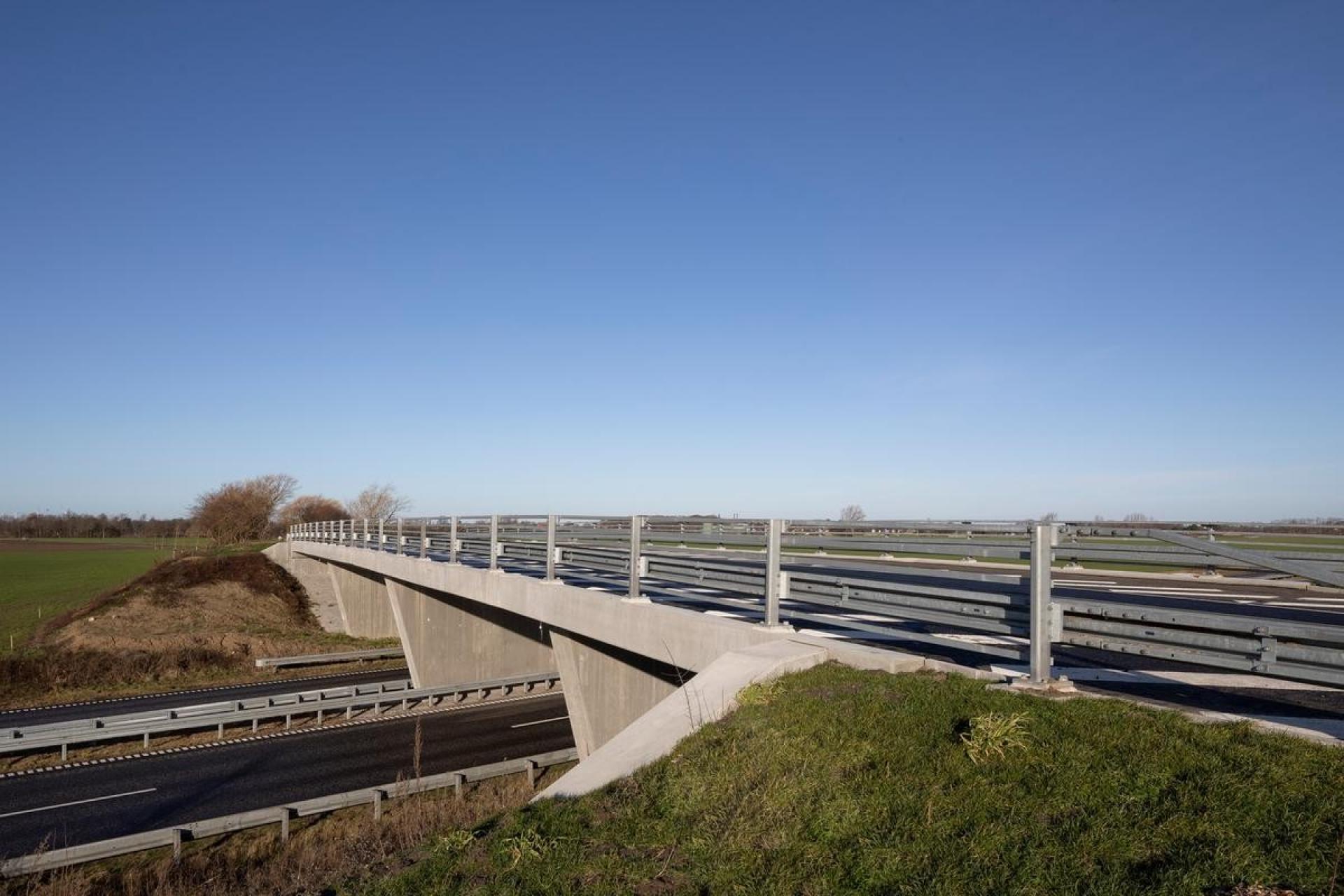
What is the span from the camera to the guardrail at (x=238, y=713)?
21.8 m

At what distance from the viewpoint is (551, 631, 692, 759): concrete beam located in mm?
12508

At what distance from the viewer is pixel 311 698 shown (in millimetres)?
26781

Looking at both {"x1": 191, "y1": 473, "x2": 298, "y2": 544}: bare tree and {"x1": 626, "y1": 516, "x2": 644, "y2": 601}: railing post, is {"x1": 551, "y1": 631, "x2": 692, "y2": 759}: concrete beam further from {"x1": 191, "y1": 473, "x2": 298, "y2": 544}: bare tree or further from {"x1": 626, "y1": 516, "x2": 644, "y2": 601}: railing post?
{"x1": 191, "y1": 473, "x2": 298, "y2": 544}: bare tree

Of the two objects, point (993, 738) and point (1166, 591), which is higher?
point (993, 738)

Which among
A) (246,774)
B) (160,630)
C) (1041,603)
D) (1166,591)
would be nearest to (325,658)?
(160,630)

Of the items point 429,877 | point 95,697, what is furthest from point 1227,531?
point 95,697

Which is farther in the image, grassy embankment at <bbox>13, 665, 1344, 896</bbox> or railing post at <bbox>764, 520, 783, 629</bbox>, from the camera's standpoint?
railing post at <bbox>764, 520, 783, 629</bbox>

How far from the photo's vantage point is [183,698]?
3109cm

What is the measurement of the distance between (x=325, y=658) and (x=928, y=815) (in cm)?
3870

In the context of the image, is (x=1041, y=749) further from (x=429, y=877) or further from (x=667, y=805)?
(x=429, y=877)

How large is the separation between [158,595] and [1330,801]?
51.3 m

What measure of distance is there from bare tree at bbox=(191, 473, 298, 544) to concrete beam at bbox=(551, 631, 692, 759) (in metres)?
69.0

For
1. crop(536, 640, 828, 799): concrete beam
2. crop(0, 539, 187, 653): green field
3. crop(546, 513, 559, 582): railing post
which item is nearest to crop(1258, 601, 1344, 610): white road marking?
crop(536, 640, 828, 799): concrete beam

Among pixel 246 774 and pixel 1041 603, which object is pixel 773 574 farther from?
pixel 246 774
